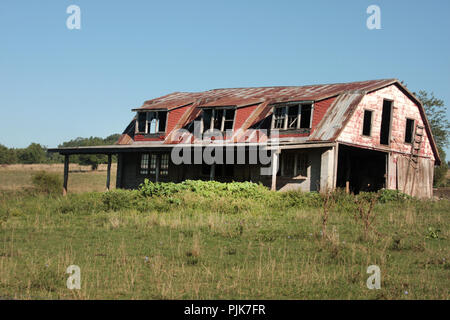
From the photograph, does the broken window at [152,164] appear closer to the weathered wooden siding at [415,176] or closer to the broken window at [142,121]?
the broken window at [142,121]

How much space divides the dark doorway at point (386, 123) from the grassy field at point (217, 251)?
9.67 metres

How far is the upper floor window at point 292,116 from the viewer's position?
84.4 feet

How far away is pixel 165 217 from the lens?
15445mm

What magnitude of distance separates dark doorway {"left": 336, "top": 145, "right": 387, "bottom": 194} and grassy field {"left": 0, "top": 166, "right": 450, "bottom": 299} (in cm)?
885

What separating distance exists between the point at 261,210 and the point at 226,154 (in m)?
9.76

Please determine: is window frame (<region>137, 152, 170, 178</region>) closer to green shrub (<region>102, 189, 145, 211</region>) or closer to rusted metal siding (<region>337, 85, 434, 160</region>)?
green shrub (<region>102, 189, 145, 211</region>)

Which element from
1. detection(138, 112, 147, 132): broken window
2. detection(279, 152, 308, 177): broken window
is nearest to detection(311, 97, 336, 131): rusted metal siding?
detection(279, 152, 308, 177): broken window

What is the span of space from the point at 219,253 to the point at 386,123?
20.9 metres

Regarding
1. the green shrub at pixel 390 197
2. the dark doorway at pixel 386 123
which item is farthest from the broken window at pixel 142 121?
the green shrub at pixel 390 197

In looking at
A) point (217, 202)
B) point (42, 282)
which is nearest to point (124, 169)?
point (217, 202)

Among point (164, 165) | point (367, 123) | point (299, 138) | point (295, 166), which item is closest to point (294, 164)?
point (295, 166)

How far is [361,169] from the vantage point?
92.2 feet

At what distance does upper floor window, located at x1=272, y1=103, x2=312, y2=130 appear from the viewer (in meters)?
25.7

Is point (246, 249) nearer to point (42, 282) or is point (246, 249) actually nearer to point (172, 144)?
point (42, 282)
